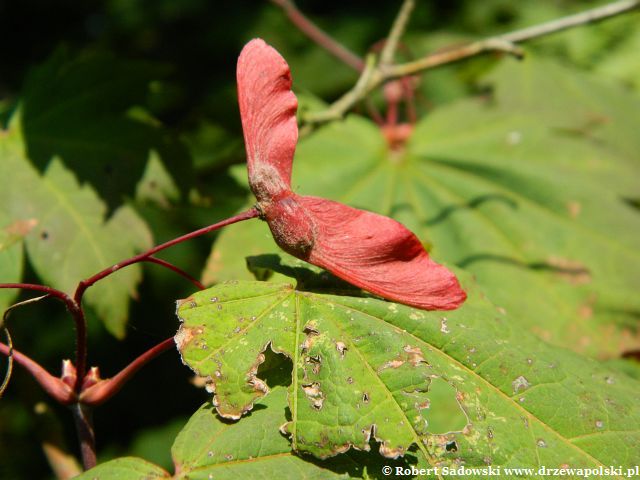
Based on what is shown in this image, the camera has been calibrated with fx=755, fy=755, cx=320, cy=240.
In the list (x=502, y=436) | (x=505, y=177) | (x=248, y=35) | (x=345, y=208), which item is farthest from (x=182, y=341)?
(x=248, y=35)

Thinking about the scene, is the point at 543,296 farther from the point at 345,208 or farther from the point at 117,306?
the point at 117,306

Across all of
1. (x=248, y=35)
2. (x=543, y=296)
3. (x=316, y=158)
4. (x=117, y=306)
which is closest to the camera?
(x=117, y=306)

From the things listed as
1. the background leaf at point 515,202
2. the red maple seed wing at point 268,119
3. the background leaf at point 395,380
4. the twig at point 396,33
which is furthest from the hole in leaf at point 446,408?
the twig at point 396,33

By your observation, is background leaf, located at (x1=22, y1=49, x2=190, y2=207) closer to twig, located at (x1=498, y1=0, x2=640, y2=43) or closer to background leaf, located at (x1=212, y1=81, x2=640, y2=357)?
background leaf, located at (x1=212, y1=81, x2=640, y2=357)

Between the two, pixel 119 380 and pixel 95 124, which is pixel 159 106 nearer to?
pixel 95 124

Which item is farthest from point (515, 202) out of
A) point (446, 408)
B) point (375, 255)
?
point (375, 255)

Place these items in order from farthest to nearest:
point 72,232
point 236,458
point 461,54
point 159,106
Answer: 1. point 159,106
2. point 461,54
3. point 72,232
4. point 236,458

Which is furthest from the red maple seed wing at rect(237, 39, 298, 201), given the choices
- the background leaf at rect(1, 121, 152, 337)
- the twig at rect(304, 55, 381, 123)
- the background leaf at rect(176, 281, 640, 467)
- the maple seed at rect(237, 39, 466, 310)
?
the twig at rect(304, 55, 381, 123)
